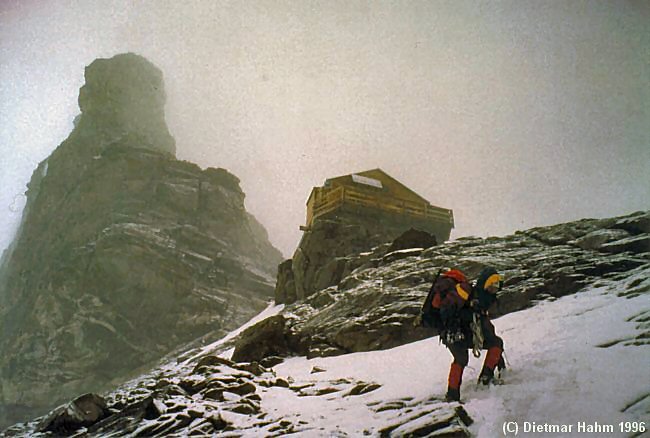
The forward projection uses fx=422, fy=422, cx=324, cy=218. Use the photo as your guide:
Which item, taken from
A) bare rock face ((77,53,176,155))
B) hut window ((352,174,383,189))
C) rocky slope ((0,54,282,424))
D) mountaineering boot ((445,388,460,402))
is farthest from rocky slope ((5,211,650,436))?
bare rock face ((77,53,176,155))

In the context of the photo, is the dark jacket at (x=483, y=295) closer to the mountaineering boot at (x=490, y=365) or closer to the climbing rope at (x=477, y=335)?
the climbing rope at (x=477, y=335)

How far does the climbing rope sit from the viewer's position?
585cm

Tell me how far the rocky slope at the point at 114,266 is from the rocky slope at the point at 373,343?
91.8ft

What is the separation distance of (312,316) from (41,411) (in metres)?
36.7

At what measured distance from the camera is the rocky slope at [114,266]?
41688mm

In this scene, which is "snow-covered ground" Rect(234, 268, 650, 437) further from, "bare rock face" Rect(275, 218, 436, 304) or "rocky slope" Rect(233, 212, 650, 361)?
"bare rock face" Rect(275, 218, 436, 304)

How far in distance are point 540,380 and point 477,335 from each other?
908 mm

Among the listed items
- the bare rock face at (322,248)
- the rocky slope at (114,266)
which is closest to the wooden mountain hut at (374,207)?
the bare rock face at (322,248)

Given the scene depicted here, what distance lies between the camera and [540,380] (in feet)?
17.7

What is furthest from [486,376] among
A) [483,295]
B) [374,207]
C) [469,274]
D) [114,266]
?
[114,266]

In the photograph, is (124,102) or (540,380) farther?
(124,102)

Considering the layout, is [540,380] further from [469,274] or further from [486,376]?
[469,274]

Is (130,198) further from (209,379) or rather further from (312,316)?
(209,379)

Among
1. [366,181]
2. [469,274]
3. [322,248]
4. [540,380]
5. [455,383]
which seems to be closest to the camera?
[540,380]
